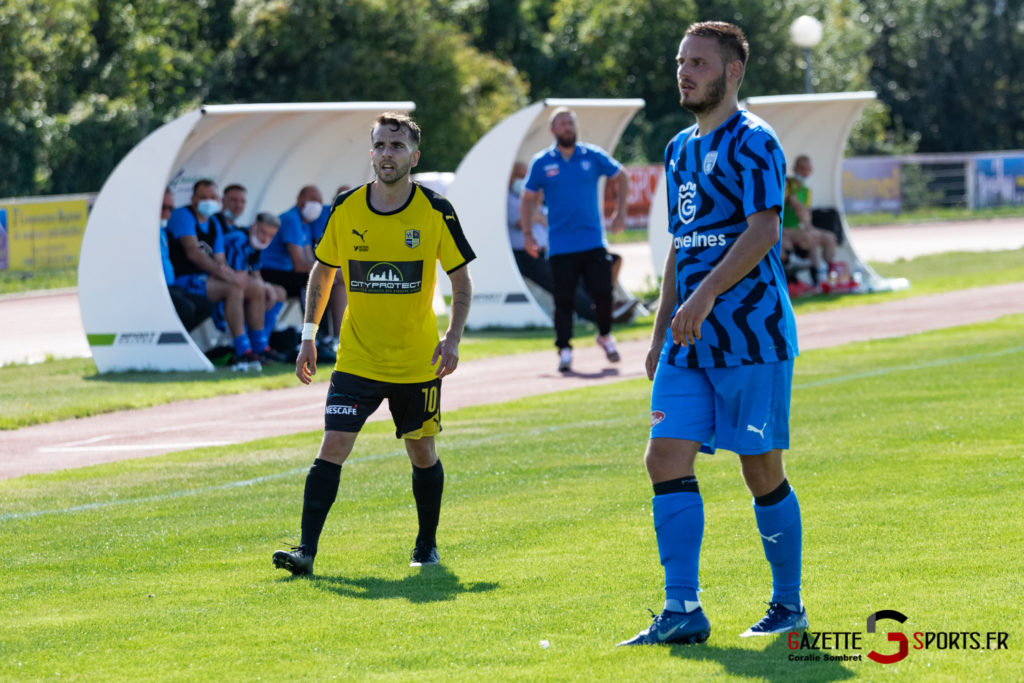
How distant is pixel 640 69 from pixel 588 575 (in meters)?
47.8

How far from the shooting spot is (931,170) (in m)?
47.3

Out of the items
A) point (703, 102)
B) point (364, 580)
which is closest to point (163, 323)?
point (364, 580)

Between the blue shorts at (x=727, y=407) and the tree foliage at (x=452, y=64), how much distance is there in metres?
34.9

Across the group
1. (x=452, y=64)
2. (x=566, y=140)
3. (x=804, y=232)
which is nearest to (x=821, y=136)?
(x=804, y=232)

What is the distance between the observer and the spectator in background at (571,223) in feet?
49.7

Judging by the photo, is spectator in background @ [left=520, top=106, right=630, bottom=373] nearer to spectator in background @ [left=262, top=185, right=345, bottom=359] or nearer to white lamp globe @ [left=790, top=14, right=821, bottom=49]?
spectator in background @ [left=262, top=185, right=345, bottom=359]

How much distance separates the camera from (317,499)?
6.84 m

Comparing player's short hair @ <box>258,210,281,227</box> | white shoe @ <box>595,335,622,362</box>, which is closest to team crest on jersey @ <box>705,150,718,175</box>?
white shoe @ <box>595,335,622,362</box>

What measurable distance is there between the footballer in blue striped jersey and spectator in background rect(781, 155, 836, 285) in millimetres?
16617

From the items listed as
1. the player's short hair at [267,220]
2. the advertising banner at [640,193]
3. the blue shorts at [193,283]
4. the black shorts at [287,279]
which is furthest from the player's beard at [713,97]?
the advertising banner at [640,193]

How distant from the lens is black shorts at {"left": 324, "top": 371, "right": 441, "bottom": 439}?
6.92m

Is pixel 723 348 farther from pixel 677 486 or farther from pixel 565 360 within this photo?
pixel 565 360

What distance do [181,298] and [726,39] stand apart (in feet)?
38.1

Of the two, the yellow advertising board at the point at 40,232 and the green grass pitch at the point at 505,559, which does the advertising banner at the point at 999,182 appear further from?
the green grass pitch at the point at 505,559
